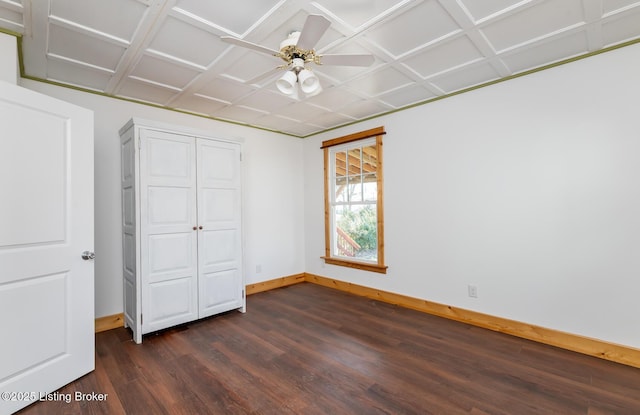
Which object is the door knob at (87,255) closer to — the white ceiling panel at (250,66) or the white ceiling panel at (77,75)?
the white ceiling panel at (77,75)

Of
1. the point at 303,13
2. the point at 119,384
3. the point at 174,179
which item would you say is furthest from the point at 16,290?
the point at 303,13

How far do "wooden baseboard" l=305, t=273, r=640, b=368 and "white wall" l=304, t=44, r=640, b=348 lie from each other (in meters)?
0.06

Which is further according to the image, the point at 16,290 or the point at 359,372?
the point at 359,372

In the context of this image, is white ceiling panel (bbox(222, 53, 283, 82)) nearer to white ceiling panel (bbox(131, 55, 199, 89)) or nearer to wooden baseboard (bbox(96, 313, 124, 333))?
white ceiling panel (bbox(131, 55, 199, 89))

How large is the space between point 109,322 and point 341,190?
340 centimetres

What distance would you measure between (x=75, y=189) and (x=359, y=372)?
2623 millimetres

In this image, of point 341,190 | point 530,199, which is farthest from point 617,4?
point 341,190

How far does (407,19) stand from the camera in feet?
6.59

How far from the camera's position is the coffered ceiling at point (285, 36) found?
1.89m

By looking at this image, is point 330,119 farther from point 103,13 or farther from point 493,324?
point 493,324

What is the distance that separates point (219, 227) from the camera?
11.3 feet

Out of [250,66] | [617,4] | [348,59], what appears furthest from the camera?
[250,66]

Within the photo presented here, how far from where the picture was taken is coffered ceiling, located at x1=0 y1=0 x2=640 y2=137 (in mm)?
1891

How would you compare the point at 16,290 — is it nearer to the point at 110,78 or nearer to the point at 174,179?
the point at 174,179
